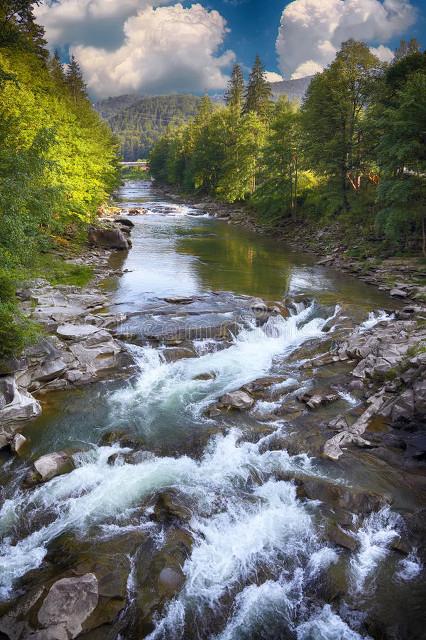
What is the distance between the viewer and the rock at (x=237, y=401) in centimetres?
1255

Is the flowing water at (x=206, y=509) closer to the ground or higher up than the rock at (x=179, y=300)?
closer to the ground

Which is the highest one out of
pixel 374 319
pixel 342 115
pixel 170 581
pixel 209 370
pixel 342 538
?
pixel 342 115

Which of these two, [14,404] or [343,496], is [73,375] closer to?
[14,404]

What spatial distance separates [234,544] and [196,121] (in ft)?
299

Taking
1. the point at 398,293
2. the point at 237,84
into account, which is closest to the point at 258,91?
Answer: the point at 237,84

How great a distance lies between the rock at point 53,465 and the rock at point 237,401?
479 cm

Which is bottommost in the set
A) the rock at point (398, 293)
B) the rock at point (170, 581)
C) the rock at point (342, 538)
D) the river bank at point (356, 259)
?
the rock at point (170, 581)

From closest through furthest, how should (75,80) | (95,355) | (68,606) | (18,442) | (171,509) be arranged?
1. (68,606)
2. (171,509)
3. (18,442)
4. (95,355)
5. (75,80)

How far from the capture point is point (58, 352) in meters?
14.3

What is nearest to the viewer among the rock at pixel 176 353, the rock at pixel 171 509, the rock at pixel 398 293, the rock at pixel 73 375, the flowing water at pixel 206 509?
the flowing water at pixel 206 509

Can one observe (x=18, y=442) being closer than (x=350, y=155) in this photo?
Yes

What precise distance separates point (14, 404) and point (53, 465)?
279 centimetres

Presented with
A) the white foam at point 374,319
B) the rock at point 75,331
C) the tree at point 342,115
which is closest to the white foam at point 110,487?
the rock at point 75,331

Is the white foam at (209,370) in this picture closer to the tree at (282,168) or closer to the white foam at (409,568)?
the white foam at (409,568)
